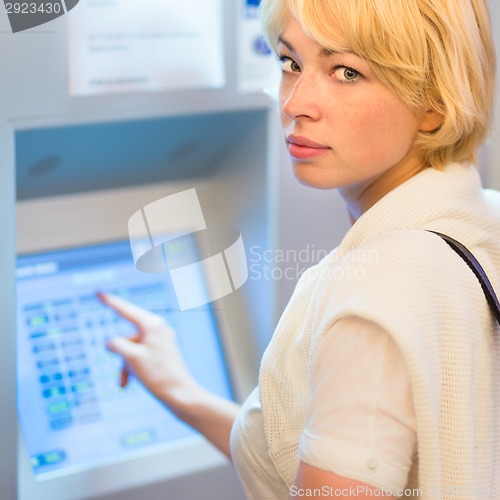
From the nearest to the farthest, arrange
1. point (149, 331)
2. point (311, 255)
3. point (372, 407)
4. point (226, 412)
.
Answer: point (372, 407) → point (226, 412) → point (149, 331) → point (311, 255)

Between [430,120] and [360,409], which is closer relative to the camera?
[360,409]


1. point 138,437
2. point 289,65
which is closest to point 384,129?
point 289,65

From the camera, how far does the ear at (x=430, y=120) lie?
1.13 metres

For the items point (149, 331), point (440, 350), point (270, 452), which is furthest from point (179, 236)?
point (440, 350)

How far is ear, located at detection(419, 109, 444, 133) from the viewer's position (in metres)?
1.13

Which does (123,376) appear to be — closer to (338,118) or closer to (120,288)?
(120,288)

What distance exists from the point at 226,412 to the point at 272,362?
378 millimetres

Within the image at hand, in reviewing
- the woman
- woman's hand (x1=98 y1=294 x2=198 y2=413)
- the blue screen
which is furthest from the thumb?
the woman

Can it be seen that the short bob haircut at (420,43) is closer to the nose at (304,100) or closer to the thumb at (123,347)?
the nose at (304,100)

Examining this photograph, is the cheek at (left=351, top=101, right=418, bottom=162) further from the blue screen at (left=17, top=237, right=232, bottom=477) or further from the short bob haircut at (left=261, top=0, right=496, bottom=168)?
the blue screen at (left=17, top=237, right=232, bottom=477)

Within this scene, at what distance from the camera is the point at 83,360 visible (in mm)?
1691

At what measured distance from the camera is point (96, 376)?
5.58 ft

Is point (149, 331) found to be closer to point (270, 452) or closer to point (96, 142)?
point (96, 142)

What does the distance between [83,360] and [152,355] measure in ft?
0.58
